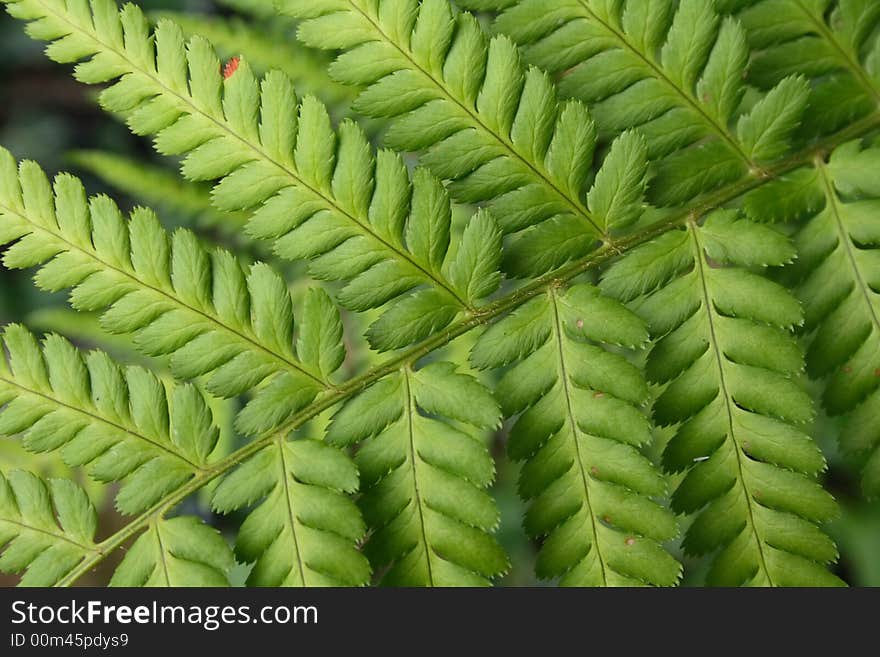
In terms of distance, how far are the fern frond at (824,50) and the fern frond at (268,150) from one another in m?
0.56

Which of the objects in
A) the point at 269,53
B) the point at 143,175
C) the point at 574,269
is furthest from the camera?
the point at 143,175

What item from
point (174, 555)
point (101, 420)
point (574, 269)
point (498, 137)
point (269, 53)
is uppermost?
point (269, 53)

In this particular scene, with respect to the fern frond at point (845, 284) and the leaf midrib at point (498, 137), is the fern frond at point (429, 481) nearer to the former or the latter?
the leaf midrib at point (498, 137)

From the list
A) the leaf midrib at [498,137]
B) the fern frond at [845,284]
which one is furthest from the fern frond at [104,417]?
the fern frond at [845,284]

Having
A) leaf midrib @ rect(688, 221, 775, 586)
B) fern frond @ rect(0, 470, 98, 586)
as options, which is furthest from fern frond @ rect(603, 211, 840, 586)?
fern frond @ rect(0, 470, 98, 586)

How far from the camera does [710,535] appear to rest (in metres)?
1.21

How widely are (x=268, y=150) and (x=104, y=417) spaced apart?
0.49 meters

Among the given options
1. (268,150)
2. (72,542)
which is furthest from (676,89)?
(72,542)

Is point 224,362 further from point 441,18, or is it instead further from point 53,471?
point 53,471

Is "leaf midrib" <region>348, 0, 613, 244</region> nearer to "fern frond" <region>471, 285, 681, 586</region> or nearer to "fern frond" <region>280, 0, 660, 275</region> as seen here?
"fern frond" <region>280, 0, 660, 275</region>

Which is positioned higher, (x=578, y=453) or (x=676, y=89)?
(x=676, y=89)

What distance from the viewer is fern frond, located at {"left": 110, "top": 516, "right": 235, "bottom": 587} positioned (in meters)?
1.18

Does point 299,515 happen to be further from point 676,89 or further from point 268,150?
point 676,89

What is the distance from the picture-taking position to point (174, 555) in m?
1.20
